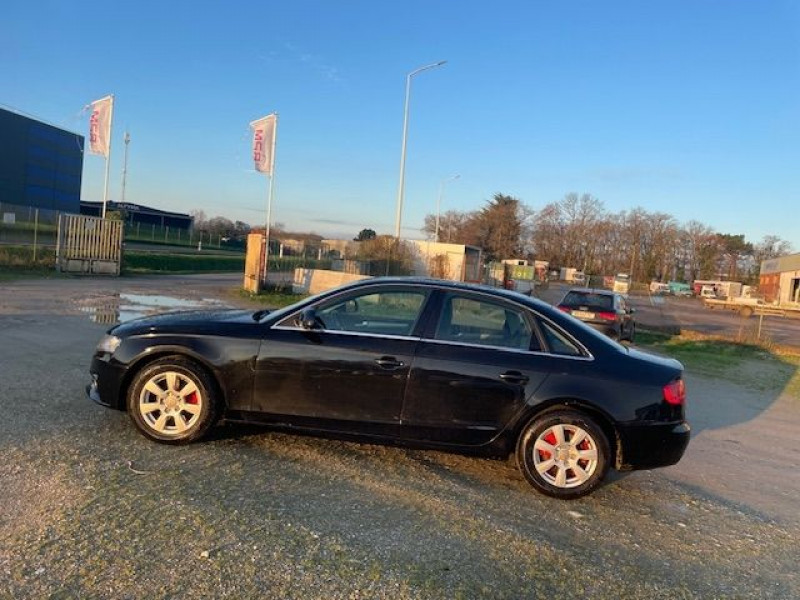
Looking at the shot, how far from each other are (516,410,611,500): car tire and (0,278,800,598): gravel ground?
134 mm

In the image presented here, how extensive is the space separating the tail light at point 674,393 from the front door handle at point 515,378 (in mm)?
1066

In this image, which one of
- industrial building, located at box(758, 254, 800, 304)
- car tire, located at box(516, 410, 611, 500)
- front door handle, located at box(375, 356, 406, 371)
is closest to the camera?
car tire, located at box(516, 410, 611, 500)

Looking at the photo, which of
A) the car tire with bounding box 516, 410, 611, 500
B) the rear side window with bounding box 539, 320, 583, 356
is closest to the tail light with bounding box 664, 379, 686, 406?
the car tire with bounding box 516, 410, 611, 500

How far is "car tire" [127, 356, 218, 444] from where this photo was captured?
5.06 meters

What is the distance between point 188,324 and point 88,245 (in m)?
20.5

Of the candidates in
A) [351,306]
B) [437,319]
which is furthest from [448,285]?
[351,306]

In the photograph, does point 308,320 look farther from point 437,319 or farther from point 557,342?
point 557,342

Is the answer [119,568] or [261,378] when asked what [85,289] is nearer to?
[261,378]

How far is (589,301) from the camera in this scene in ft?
52.5

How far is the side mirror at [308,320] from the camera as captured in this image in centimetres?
505

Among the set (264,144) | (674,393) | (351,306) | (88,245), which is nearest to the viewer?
(674,393)

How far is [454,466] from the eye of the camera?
17.3 ft

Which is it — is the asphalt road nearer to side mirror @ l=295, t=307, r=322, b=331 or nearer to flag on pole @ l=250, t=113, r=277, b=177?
flag on pole @ l=250, t=113, r=277, b=177

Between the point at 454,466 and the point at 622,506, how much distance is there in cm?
132
